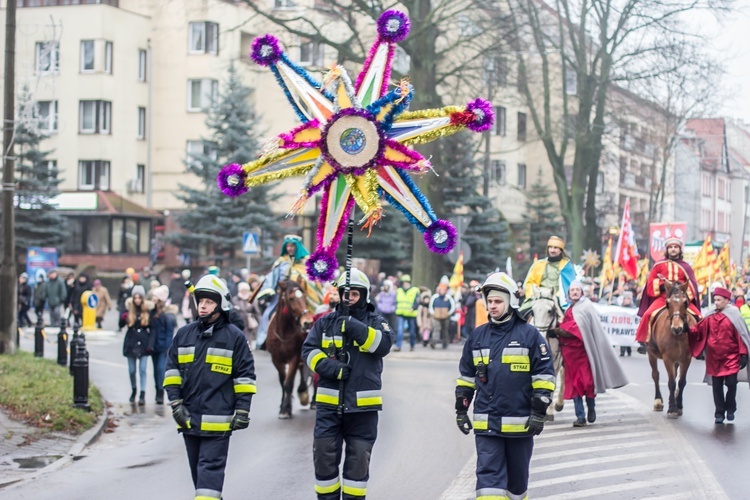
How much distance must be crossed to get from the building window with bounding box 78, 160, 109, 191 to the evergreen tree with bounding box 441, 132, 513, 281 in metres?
19.3

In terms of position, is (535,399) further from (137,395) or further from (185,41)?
(185,41)

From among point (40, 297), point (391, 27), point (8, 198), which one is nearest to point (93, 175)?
point (40, 297)

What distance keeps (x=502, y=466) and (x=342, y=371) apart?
137 cm

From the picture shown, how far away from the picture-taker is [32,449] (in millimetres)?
13602

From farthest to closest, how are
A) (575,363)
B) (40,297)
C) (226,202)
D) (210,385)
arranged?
1. (226,202)
2. (40,297)
3. (575,363)
4. (210,385)

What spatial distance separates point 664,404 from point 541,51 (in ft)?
82.1

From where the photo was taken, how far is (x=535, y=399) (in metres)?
8.54

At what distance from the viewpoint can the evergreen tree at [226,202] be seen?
4794cm

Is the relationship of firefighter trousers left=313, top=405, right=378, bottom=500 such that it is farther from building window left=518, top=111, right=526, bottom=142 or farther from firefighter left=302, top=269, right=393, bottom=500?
building window left=518, top=111, right=526, bottom=142

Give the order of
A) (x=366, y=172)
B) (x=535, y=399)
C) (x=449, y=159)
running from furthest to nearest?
1. (x=449, y=159)
2. (x=366, y=172)
3. (x=535, y=399)

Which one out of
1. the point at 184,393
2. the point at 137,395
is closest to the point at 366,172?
the point at 184,393

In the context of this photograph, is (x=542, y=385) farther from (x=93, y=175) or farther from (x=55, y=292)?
(x=93, y=175)

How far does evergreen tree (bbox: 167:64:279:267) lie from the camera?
47.9 metres

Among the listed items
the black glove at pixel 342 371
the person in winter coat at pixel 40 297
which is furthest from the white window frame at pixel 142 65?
the black glove at pixel 342 371
